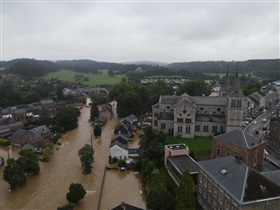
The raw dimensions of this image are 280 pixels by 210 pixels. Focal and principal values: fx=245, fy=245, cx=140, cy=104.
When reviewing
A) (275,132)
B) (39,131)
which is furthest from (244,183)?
(39,131)

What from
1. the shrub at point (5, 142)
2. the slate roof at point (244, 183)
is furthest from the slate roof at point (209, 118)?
the shrub at point (5, 142)

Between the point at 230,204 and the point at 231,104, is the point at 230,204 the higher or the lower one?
the lower one

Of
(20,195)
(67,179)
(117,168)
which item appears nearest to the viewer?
(20,195)

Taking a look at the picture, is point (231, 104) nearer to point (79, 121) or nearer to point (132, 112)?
point (132, 112)

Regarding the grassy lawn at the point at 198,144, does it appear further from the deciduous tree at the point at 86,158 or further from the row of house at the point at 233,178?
the deciduous tree at the point at 86,158

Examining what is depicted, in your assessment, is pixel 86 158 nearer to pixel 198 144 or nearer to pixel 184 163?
pixel 184 163

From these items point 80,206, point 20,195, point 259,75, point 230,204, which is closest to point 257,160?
point 230,204

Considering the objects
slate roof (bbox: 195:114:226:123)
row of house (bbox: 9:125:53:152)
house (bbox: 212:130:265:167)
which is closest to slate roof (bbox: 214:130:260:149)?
house (bbox: 212:130:265:167)
